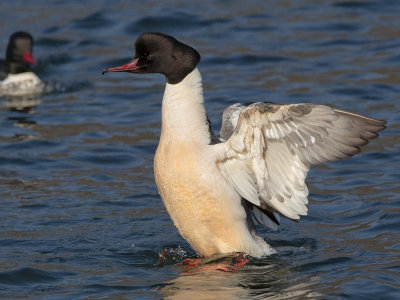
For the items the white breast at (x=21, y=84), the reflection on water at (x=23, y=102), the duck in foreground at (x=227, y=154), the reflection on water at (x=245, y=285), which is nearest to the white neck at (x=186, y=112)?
the duck in foreground at (x=227, y=154)

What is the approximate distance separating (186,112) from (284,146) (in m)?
0.78

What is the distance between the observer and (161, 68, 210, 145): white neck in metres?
6.83

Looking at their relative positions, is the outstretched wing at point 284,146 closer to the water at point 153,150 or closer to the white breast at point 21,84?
the water at point 153,150

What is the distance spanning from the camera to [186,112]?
6832mm

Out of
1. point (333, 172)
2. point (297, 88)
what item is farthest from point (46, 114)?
point (333, 172)

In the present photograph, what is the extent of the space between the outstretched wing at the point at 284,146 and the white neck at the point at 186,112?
25cm

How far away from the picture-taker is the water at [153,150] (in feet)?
22.9

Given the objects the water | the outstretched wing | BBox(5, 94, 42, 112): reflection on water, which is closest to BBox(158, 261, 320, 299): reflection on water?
the water

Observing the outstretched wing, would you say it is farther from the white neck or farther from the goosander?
the goosander

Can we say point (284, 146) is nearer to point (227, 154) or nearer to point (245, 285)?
point (227, 154)

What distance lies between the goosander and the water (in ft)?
1.20

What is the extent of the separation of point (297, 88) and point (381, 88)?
1.12m


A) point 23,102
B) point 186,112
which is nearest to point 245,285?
point 186,112

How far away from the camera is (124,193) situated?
9.34m
